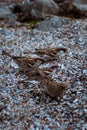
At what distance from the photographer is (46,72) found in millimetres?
7773

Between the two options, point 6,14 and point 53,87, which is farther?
point 6,14

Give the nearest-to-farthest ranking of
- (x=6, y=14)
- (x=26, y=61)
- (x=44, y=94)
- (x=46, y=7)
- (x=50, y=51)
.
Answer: (x=44, y=94) < (x=26, y=61) < (x=50, y=51) < (x=46, y=7) < (x=6, y=14)

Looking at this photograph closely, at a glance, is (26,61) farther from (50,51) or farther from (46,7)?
(46,7)

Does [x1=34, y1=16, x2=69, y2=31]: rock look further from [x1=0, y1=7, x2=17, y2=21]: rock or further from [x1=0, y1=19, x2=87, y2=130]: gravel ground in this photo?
[x1=0, y1=7, x2=17, y2=21]: rock

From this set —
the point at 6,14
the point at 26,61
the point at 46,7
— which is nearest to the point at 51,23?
the point at 46,7

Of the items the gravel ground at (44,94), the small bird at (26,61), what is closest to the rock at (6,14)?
the gravel ground at (44,94)

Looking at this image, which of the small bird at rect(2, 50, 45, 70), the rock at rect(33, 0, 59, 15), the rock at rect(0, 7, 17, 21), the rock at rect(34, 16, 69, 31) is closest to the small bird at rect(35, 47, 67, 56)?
the small bird at rect(2, 50, 45, 70)

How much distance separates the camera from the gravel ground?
6.12 m

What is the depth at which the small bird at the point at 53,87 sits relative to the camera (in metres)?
6.72

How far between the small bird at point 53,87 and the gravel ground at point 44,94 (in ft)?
0.36

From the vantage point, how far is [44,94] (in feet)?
22.5

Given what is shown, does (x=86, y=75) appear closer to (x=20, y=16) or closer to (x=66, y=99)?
(x=66, y=99)

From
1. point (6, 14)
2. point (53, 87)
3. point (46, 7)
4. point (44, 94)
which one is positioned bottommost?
point (6, 14)

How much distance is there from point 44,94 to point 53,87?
0.86 ft
